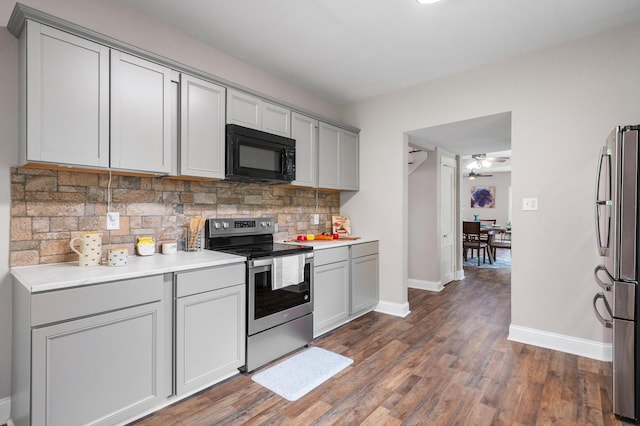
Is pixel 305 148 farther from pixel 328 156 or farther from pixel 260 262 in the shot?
pixel 260 262

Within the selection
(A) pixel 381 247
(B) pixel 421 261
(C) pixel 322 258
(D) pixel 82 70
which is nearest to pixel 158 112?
(D) pixel 82 70

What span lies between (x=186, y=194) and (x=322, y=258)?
1.36 m

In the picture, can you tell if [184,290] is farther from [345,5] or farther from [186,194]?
[345,5]

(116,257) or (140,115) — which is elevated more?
(140,115)

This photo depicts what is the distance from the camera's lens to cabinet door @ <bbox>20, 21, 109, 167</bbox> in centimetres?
172

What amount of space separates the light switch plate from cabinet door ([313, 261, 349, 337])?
70.8 inches

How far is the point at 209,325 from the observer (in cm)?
214

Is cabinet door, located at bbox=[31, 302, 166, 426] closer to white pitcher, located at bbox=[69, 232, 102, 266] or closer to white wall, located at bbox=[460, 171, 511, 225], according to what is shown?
white pitcher, located at bbox=[69, 232, 102, 266]

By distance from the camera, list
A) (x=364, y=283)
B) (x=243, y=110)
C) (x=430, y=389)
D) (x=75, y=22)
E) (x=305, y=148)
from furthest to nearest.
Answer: (x=364, y=283), (x=305, y=148), (x=243, y=110), (x=430, y=389), (x=75, y=22)

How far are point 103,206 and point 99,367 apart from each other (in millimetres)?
1084

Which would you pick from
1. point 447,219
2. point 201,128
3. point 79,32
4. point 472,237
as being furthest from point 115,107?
point 472,237

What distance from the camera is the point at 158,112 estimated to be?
7.29 ft

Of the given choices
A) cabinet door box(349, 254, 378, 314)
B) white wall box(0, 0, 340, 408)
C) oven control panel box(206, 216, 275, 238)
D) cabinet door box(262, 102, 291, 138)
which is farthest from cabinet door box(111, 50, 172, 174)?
cabinet door box(349, 254, 378, 314)

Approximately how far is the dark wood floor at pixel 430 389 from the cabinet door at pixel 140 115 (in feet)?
5.27
